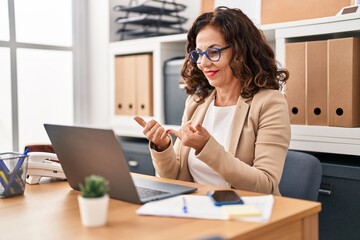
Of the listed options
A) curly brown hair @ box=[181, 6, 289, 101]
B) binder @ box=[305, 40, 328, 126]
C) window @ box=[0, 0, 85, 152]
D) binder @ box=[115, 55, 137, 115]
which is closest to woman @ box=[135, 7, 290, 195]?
curly brown hair @ box=[181, 6, 289, 101]

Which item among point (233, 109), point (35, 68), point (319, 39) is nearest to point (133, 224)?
point (233, 109)

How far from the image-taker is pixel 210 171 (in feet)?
5.41

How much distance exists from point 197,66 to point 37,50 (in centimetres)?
142

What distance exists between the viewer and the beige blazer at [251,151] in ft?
4.71

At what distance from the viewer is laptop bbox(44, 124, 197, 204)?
3.59 feet

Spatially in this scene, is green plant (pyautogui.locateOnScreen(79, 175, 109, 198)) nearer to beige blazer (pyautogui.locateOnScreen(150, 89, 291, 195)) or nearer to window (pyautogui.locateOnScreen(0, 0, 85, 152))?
beige blazer (pyautogui.locateOnScreen(150, 89, 291, 195))

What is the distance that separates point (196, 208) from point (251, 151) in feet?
1.92

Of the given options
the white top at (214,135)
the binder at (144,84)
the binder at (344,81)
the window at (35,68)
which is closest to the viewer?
the white top at (214,135)

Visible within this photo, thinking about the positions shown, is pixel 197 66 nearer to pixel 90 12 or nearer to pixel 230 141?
pixel 230 141

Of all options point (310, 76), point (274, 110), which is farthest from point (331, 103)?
point (274, 110)

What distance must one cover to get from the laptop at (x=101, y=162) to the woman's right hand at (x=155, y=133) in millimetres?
179

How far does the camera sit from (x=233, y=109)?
1.74 metres

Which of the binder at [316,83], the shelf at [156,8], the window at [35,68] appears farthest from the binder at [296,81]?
the window at [35,68]

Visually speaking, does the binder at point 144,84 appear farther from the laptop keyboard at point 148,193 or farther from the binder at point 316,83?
the laptop keyboard at point 148,193
